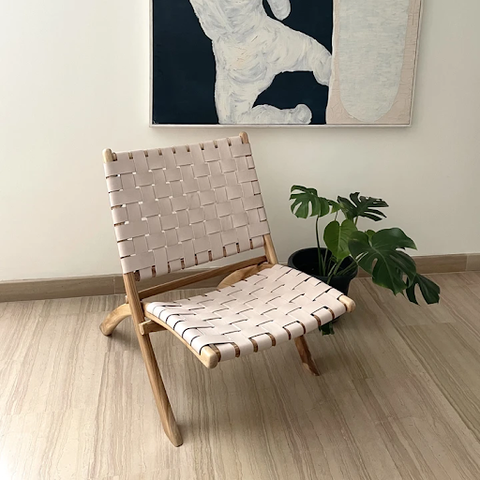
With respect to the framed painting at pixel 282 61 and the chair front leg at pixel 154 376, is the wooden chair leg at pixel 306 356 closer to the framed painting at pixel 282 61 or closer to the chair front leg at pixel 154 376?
the chair front leg at pixel 154 376

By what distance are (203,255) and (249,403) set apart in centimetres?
54

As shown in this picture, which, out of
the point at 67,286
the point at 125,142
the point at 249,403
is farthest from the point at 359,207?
the point at 67,286

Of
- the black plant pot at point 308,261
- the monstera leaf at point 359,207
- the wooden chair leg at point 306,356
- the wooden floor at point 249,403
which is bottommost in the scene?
the wooden floor at point 249,403

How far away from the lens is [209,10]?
2.35 meters

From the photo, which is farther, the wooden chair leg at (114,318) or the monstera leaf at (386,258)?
the wooden chair leg at (114,318)

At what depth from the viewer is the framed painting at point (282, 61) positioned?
238 cm

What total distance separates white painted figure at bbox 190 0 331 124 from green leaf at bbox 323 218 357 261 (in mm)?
598

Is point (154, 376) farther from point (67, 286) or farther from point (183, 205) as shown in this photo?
point (67, 286)

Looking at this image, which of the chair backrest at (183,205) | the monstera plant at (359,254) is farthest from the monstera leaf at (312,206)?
the chair backrest at (183,205)

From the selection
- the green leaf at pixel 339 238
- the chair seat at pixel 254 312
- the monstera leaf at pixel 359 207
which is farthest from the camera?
the monstera leaf at pixel 359 207

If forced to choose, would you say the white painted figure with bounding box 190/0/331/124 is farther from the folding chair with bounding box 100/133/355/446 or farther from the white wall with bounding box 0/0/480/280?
the folding chair with bounding box 100/133/355/446

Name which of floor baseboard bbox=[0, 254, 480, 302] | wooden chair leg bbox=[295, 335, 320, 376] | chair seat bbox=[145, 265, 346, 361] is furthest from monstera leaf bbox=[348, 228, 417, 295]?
floor baseboard bbox=[0, 254, 480, 302]

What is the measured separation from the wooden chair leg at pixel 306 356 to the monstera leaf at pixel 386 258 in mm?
396

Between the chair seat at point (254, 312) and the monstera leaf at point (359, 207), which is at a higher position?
the monstera leaf at point (359, 207)
